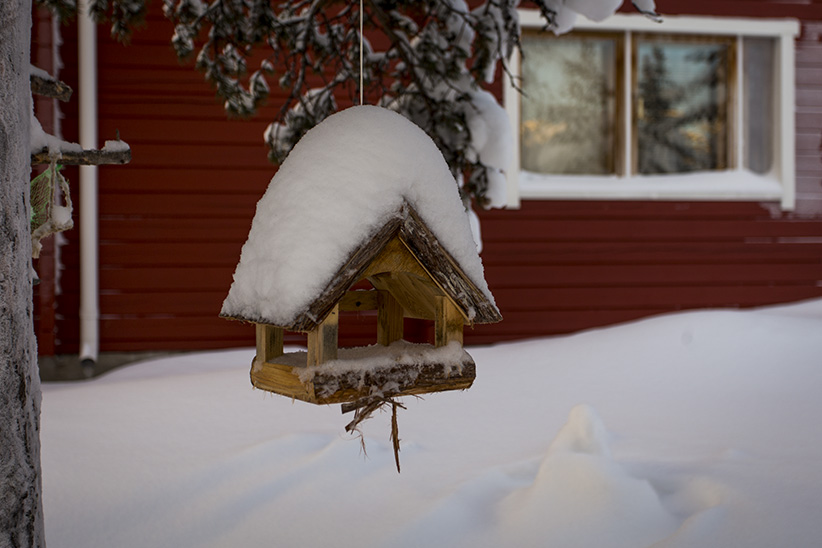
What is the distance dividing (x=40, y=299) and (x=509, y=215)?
393 centimetres

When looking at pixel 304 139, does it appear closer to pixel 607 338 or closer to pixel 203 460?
pixel 203 460

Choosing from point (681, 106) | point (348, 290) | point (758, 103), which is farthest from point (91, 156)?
point (758, 103)

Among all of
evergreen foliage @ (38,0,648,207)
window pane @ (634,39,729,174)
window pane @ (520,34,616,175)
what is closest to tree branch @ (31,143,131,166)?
evergreen foliage @ (38,0,648,207)

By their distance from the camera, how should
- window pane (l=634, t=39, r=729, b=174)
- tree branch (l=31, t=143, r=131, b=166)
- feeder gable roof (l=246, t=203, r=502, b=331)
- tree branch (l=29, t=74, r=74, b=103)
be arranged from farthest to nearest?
window pane (l=634, t=39, r=729, b=174) → tree branch (l=29, t=74, r=74, b=103) → tree branch (l=31, t=143, r=131, b=166) → feeder gable roof (l=246, t=203, r=502, b=331)

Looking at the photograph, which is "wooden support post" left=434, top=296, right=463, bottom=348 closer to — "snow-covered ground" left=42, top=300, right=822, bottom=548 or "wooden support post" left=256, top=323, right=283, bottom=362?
"wooden support post" left=256, top=323, right=283, bottom=362

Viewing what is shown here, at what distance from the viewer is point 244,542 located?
286 cm

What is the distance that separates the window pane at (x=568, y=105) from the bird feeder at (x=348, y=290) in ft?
16.5

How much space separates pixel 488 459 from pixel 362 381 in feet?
6.99

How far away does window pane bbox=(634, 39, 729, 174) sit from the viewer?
6781 mm

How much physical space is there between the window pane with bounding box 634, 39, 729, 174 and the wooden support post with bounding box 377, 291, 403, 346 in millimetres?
5164

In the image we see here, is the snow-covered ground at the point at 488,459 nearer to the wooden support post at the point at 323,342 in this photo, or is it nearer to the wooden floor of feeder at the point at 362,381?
the wooden floor of feeder at the point at 362,381

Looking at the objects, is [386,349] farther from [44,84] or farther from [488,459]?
[488,459]

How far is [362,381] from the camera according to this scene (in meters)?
1.70

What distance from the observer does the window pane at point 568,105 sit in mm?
6664
